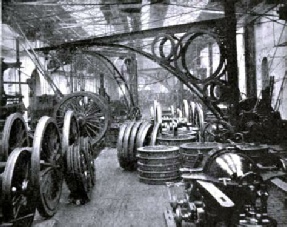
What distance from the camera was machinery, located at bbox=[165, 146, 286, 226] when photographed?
354cm

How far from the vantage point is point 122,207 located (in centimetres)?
609

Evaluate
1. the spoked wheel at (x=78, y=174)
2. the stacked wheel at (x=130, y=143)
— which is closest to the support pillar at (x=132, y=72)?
the stacked wheel at (x=130, y=143)

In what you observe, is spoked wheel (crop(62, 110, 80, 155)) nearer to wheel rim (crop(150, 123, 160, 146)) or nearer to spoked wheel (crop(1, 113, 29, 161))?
spoked wheel (crop(1, 113, 29, 161))

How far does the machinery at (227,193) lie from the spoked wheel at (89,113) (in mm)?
6580

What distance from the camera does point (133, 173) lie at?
29.1 ft

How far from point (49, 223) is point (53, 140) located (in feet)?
5.05

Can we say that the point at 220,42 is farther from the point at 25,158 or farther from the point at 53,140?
the point at 25,158

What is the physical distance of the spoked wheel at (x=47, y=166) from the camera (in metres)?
5.08

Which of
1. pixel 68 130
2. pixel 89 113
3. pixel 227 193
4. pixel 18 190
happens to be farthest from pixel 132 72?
pixel 227 193

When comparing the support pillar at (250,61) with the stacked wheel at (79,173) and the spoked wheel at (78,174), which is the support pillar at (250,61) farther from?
the spoked wheel at (78,174)

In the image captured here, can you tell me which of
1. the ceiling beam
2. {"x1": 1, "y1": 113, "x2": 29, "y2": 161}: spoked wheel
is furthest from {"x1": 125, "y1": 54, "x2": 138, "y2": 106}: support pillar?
{"x1": 1, "y1": 113, "x2": 29, "y2": 161}: spoked wheel

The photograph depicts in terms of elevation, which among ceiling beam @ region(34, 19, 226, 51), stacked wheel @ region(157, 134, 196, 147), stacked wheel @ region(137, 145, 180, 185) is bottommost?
stacked wheel @ region(137, 145, 180, 185)

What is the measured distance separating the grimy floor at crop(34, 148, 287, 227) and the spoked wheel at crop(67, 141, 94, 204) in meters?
0.18

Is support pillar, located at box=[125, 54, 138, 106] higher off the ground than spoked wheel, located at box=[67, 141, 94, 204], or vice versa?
support pillar, located at box=[125, 54, 138, 106]
